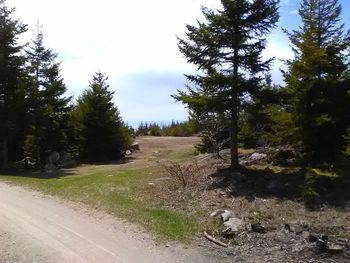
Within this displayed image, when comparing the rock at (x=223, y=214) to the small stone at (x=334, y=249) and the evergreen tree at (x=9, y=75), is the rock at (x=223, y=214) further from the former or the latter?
the evergreen tree at (x=9, y=75)

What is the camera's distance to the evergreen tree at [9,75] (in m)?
28.9

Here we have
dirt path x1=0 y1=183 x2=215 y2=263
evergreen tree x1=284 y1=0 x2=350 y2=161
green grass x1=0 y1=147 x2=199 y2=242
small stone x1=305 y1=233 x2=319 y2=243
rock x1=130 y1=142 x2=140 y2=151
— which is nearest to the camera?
dirt path x1=0 y1=183 x2=215 y2=263

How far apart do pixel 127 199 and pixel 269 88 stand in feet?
21.2

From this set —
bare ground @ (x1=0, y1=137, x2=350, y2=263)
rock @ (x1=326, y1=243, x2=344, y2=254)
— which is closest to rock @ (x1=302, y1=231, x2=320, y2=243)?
bare ground @ (x1=0, y1=137, x2=350, y2=263)

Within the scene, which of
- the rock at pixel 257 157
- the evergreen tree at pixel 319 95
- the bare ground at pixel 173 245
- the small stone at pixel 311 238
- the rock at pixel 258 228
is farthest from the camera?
the rock at pixel 257 157

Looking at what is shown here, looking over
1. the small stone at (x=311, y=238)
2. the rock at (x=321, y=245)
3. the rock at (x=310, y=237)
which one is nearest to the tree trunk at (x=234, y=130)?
the rock at (x=310, y=237)

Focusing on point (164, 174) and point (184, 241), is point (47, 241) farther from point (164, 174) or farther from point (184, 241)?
point (164, 174)

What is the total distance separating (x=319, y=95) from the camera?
52.6 feet

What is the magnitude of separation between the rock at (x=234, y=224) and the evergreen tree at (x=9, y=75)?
795 inches

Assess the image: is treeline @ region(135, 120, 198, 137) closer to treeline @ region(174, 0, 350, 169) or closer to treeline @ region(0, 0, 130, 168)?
treeline @ region(0, 0, 130, 168)

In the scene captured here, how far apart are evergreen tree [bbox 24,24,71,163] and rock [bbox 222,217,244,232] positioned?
1995 centimetres

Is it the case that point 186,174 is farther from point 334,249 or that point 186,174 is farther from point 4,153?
point 4,153

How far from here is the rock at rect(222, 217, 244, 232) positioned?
446 inches

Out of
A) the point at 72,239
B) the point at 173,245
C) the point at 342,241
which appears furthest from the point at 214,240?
the point at 72,239
